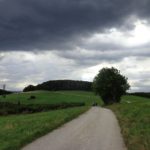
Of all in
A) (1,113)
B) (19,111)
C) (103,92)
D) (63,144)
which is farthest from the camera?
(103,92)

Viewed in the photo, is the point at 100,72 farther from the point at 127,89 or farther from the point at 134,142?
the point at 134,142

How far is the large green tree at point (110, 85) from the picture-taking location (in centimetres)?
12125

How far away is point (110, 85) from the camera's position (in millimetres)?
120375

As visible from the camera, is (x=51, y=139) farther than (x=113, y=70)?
No

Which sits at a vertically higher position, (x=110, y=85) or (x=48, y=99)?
(x=110, y=85)

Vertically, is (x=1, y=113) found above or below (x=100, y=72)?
below

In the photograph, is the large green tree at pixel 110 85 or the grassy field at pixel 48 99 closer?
the large green tree at pixel 110 85

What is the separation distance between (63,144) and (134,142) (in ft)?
10.7

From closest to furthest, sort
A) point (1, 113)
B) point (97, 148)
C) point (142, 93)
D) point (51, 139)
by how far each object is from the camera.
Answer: point (97, 148)
point (51, 139)
point (1, 113)
point (142, 93)

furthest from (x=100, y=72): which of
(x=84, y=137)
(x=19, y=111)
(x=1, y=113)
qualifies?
(x=84, y=137)

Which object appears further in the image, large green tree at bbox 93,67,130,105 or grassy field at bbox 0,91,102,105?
grassy field at bbox 0,91,102,105

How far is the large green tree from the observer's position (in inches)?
4774

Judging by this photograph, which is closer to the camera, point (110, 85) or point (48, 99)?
point (110, 85)

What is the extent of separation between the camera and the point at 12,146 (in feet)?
63.1
